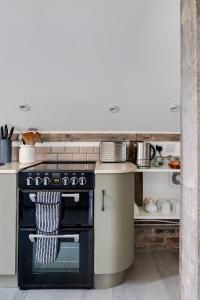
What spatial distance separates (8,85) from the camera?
7.84 ft

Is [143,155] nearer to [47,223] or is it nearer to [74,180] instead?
[74,180]

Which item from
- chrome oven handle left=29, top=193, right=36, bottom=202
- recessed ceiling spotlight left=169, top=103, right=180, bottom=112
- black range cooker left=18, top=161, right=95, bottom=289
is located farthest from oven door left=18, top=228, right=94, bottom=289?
recessed ceiling spotlight left=169, top=103, right=180, bottom=112

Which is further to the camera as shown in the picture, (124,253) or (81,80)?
(81,80)

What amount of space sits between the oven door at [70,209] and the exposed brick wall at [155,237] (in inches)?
39.7

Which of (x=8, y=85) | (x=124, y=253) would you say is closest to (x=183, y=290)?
(x=124, y=253)

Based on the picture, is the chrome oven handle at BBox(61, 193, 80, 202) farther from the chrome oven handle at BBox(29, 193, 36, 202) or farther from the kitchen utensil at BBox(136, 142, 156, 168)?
the kitchen utensil at BBox(136, 142, 156, 168)

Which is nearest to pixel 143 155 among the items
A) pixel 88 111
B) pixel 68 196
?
pixel 88 111

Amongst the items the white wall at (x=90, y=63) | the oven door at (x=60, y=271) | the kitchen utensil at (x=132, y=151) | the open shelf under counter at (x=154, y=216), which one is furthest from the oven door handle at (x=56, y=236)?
the white wall at (x=90, y=63)

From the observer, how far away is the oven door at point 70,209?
6.82 ft

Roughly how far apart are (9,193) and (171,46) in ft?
5.73

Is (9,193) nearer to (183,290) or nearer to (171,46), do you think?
(183,290)

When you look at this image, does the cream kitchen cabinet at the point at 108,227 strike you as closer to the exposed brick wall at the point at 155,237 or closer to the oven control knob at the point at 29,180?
the oven control knob at the point at 29,180

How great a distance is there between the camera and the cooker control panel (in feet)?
6.83

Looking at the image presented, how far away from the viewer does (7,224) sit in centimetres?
206
